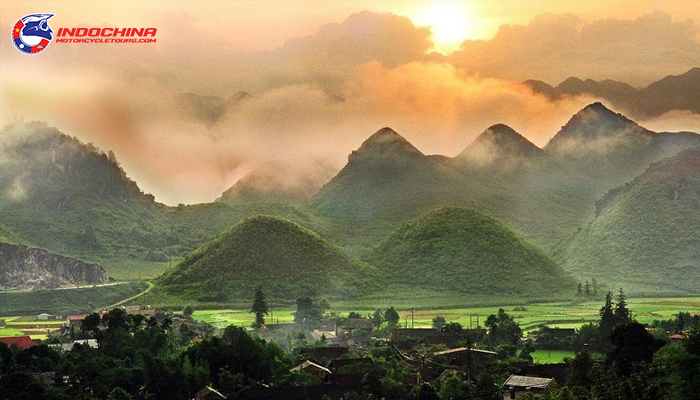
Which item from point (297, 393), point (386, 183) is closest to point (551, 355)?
→ point (297, 393)

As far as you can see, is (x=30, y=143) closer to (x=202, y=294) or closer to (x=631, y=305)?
(x=202, y=294)

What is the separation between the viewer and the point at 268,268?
108438 mm

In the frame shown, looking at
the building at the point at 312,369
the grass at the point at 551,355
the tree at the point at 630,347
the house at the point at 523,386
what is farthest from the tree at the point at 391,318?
the house at the point at 523,386

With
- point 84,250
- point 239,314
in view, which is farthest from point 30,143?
point 239,314

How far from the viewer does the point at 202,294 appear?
103 m

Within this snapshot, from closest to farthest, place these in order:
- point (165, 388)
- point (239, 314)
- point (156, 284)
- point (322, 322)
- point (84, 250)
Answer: point (165, 388) → point (322, 322) → point (239, 314) → point (156, 284) → point (84, 250)

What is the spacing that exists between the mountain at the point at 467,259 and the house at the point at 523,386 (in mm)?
63184

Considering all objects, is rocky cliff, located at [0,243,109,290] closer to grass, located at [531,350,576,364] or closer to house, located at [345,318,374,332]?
house, located at [345,318,374,332]

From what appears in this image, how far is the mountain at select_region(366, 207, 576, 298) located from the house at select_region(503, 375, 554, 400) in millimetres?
63184

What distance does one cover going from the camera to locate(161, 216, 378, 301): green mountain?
344ft

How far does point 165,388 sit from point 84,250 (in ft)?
276

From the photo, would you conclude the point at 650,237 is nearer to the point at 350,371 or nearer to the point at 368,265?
the point at 368,265

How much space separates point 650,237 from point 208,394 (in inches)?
3539

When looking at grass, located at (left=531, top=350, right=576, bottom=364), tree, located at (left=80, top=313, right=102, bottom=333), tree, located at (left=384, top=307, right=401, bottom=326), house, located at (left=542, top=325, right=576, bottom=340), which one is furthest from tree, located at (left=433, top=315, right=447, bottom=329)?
→ tree, located at (left=80, top=313, right=102, bottom=333)
